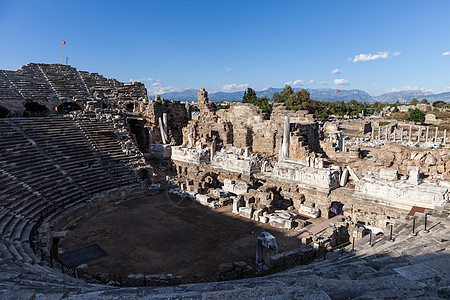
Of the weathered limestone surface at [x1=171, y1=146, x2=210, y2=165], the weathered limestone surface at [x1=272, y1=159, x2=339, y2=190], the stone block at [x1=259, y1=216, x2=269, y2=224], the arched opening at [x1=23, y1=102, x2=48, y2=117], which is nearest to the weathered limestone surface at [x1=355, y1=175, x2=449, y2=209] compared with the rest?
the weathered limestone surface at [x1=272, y1=159, x2=339, y2=190]

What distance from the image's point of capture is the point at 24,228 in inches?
533

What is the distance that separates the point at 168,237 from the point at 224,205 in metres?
5.05

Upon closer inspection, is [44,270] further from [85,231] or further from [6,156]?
[6,156]

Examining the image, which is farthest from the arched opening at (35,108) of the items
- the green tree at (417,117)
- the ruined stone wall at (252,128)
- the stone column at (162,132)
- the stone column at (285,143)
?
the green tree at (417,117)

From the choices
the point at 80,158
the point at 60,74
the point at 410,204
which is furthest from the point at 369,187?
the point at 60,74

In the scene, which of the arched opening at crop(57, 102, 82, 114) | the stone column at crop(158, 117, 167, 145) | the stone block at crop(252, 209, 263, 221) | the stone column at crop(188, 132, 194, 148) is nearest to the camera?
the stone block at crop(252, 209, 263, 221)

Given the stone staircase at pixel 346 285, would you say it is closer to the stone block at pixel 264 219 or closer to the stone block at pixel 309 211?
the stone block at pixel 264 219

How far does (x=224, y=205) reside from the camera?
1919 cm

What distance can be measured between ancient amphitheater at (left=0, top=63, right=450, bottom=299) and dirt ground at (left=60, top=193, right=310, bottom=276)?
121 millimetres

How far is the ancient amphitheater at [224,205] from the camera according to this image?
6883mm

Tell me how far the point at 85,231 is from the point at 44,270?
5.90 metres

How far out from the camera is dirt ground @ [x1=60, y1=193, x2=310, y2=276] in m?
12.5

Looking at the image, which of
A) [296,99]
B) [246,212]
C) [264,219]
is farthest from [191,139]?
[296,99]

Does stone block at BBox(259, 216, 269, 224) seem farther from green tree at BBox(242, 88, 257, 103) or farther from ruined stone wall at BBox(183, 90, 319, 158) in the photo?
green tree at BBox(242, 88, 257, 103)
